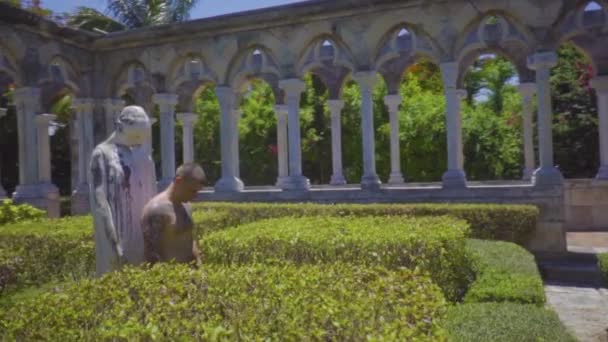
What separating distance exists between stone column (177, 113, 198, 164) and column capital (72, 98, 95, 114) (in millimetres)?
3019

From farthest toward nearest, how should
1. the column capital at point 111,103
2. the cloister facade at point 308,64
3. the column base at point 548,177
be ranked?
the column capital at point 111,103 < the cloister facade at point 308,64 < the column base at point 548,177

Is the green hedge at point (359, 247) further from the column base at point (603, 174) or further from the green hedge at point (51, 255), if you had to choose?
the column base at point (603, 174)

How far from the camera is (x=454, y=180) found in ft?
41.2

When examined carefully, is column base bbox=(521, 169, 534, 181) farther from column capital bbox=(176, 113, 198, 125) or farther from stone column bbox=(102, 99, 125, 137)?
stone column bbox=(102, 99, 125, 137)

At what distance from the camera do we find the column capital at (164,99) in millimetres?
16031

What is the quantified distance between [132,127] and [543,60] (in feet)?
31.5

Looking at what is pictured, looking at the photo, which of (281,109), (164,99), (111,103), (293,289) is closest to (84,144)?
(111,103)

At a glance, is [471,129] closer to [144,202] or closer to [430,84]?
[430,84]

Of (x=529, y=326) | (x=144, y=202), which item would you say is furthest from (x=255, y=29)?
(x=529, y=326)

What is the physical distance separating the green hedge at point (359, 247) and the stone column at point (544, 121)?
18.4ft

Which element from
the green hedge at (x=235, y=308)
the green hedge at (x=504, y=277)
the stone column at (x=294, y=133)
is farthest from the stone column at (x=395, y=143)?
the green hedge at (x=235, y=308)

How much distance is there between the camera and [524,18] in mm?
11977

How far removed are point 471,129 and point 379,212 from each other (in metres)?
12.5

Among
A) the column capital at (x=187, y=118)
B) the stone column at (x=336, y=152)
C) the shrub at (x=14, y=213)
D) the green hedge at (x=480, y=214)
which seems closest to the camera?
the green hedge at (x=480, y=214)
